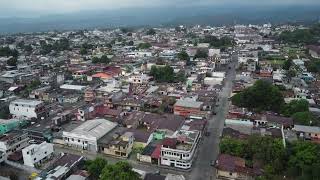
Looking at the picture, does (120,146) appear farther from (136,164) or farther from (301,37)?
(301,37)

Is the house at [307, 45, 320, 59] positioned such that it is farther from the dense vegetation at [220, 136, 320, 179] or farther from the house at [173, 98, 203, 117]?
the dense vegetation at [220, 136, 320, 179]

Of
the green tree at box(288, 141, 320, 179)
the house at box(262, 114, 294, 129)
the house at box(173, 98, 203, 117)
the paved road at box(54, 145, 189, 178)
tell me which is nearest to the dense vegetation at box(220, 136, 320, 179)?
the green tree at box(288, 141, 320, 179)

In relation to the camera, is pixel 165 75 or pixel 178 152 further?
pixel 165 75

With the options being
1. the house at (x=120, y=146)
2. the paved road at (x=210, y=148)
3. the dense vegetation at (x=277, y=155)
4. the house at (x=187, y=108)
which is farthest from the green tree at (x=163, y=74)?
the dense vegetation at (x=277, y=155)

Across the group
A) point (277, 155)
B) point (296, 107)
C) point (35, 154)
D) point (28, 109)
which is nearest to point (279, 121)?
point (296, 107)

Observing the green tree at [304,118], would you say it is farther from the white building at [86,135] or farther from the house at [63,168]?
the house at [63,168]
